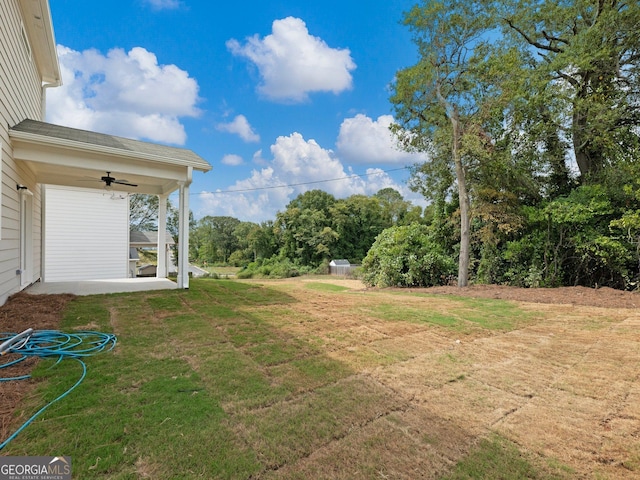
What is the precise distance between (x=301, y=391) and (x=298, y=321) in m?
2.19

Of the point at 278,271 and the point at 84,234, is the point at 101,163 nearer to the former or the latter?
the point at 84,234

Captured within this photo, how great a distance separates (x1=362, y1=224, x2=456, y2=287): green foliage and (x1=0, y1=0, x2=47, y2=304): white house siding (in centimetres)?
948

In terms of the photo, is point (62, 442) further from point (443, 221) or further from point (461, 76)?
point (461, 76)

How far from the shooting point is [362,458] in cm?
171

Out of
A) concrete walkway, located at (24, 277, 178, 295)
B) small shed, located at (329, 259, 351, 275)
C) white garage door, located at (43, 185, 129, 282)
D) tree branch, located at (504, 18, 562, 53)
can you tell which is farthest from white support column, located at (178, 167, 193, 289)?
small shed, located at (329, 259, 351, 275)

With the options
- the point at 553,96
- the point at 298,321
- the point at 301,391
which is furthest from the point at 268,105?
the point at 301,391

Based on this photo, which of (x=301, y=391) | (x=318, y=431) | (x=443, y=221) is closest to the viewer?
(x=318, y=431)

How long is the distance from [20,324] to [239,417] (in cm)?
365

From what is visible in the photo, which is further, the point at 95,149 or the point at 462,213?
the point at 462,213

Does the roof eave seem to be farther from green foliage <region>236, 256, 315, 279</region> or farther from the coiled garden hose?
green foliage <region>236, 256, 315, 279</region>

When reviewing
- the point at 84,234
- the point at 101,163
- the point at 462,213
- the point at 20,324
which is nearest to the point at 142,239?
the point at 84,234

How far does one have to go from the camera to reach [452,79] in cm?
992

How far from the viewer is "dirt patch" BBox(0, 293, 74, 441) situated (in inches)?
81.0

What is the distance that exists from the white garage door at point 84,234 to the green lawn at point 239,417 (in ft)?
32.9
